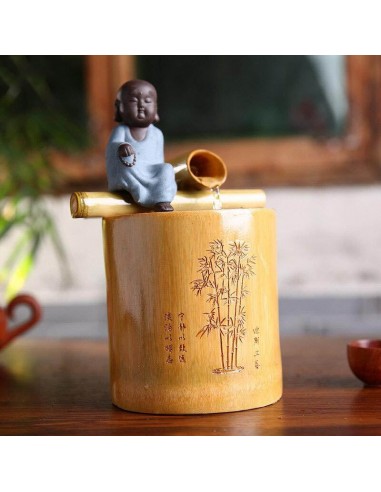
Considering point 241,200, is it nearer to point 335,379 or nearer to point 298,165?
point 335,379

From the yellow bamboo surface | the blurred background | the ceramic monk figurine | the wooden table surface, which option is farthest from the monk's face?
the blurred background

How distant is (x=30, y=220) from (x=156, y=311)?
1.24 metres

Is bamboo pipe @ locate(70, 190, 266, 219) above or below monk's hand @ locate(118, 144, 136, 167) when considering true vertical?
below

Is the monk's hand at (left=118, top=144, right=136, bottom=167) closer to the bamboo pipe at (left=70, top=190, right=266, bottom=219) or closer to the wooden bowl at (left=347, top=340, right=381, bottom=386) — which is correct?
the bamboo pipe at (left=70, top=190, right=266, bottom=219)

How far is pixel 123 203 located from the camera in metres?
0.85

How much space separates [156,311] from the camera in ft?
2.61

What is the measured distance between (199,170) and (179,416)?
1.05ft

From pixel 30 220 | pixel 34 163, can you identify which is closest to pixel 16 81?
pixel 34 163

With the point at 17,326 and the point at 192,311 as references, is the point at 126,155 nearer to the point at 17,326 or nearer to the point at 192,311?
the point at 192,311

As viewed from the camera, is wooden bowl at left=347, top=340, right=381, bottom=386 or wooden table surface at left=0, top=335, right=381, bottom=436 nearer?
wooden table surface at left=0, top=335, right=381, bottom=436

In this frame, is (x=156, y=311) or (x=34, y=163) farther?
(x=34, y=163)

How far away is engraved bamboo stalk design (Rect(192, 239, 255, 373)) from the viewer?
2.60 feet

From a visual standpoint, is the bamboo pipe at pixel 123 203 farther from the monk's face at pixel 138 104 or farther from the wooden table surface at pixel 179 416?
the wooden table surface at pixel 179 416

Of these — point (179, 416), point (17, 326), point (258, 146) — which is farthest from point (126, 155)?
point (258, 146)
